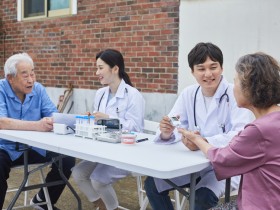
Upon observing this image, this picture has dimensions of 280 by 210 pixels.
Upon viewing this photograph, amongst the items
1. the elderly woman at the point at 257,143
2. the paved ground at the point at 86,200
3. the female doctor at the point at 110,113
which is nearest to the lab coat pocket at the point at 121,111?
the female doctor at the point at 110,113

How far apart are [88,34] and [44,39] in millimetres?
1105

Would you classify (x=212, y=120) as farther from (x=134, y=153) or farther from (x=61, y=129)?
(x=61, y=129)

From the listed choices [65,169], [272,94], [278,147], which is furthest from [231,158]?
[65,169]

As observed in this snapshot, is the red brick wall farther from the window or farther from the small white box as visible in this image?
the small white box

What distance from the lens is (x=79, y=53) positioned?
651 cm

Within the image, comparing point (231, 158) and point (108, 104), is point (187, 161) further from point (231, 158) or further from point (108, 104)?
point (108, 104)

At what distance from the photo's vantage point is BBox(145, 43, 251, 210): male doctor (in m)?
2.65

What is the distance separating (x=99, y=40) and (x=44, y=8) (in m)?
1.51

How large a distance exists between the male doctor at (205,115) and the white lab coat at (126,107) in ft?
1.92

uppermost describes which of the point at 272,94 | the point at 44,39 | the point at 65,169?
the point at 44,39

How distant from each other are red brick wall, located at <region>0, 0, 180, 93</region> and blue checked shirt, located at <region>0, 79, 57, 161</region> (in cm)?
214

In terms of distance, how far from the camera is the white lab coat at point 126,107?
3.40 meters

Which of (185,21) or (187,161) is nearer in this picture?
(187,161)

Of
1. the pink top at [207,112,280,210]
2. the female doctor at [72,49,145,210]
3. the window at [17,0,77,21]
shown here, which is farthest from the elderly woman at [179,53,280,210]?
the window at [17,0,77,21]
